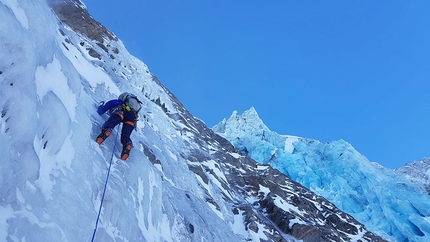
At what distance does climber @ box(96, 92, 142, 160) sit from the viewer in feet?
37.5

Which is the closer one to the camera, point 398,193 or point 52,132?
point 52,132

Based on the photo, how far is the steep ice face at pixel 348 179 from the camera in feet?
187

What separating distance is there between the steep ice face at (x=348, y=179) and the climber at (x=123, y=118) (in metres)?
53.2

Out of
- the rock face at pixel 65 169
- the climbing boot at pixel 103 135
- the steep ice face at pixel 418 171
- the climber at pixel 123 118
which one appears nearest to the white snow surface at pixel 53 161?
the rock face at pixel 65 169

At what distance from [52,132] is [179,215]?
8405 mm

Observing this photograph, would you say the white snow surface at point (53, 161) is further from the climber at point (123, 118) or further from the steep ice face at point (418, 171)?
the steep ice face at point (418, 171)

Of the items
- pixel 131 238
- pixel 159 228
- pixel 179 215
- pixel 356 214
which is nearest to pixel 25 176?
pixel 131 238

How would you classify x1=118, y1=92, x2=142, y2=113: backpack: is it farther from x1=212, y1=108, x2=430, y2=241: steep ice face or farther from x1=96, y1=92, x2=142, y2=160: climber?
x1=212, y1=108, x2=430, y2=241: steep ice face

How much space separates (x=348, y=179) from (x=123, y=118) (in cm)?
6231

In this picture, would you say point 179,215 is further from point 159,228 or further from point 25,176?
point 25,176

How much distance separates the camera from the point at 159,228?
1261 centimetres

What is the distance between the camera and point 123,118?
475 inches

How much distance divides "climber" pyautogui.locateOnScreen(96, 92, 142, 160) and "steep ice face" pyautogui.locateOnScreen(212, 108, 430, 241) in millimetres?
53165

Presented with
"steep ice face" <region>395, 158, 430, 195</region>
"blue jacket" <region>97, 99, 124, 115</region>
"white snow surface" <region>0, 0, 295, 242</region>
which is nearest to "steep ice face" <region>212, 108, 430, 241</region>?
"steep ice face" <region>395, 158, 430, 195</region>
